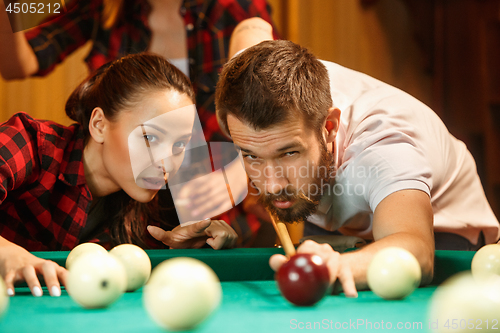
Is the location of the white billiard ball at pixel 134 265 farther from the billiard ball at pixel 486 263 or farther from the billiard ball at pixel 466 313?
the billiard ball at pixel 486 263

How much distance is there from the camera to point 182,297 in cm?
79

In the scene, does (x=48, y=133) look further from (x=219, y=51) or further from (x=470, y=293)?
(x=470, y=293)

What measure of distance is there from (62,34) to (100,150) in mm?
1037

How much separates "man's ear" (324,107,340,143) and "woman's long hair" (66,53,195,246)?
647 millimetres

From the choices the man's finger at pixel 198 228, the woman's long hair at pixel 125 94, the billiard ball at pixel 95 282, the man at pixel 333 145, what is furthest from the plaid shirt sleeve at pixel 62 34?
the billiard ball at pixel 95 282

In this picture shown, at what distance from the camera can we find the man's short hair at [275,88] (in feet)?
5.32

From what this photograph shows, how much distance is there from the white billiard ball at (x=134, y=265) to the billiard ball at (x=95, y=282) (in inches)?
6.5

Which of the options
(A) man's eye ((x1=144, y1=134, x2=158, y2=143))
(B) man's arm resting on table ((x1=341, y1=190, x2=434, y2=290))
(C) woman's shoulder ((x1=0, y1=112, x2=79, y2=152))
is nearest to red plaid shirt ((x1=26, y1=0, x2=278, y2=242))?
(A) man's eye ((x1=144, y1=134, x2=158, y2=143))

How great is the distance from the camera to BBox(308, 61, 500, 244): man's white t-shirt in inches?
61.1

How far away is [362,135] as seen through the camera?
66.9 inches

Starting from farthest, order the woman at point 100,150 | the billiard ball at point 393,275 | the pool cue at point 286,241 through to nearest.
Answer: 1. the woman at point 100,150
2. the pool cue at point 286,241
3. the billiard ball at point 393,275

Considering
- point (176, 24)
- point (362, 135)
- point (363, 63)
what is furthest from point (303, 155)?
point (363, 63)

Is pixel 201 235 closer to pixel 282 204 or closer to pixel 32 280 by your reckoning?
pixel 282 204

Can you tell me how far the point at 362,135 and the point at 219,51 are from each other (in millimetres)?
1327
